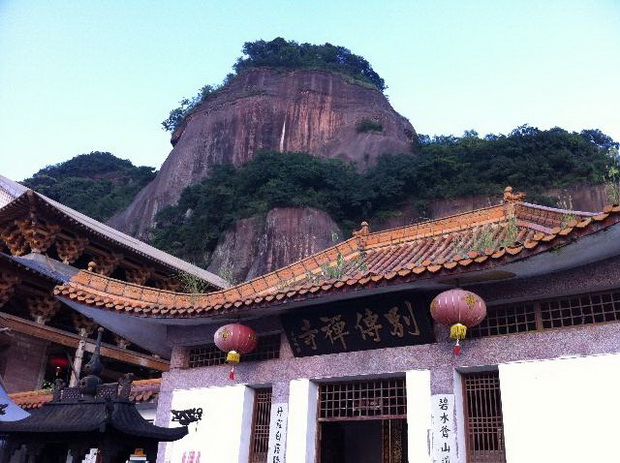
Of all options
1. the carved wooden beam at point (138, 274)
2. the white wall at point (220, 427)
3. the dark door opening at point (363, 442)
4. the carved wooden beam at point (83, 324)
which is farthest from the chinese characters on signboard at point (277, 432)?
the carved wooden beam at point (138, 274)

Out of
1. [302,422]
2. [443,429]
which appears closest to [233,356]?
[302,422]

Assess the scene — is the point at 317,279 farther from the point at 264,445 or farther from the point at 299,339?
the point at 264,445

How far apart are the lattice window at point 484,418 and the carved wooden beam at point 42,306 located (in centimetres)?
1186

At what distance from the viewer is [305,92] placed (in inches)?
1761

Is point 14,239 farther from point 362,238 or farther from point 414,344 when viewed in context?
point 414,344

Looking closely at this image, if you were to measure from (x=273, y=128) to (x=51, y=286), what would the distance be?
2969cm

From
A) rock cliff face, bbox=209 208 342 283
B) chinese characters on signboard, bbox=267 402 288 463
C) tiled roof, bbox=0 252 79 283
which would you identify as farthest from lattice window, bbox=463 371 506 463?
rock cliff face, bbox=209 208 342 283

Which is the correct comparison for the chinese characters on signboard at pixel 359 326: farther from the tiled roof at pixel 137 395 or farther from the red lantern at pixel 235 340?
the tiled roof at pixel 137 395

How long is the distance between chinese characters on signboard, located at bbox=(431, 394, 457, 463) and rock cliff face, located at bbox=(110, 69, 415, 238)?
3171 centimetres

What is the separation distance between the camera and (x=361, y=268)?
9.12m

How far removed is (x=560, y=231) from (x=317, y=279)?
4.07 meters

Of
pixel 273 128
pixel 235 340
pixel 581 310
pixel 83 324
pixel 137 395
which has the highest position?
pixel 273 128

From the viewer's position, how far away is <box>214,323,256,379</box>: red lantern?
8.08m

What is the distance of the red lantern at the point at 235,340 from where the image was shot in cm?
808
